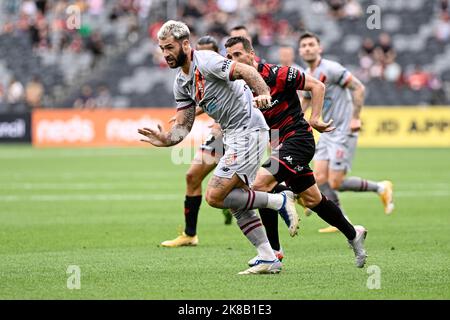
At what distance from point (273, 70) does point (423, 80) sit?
91.0ft

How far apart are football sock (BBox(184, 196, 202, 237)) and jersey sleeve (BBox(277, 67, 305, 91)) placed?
300cm

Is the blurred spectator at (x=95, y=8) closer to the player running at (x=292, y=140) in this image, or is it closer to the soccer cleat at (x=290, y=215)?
the player running at (x=292, y=140)

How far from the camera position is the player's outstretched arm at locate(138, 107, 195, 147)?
916 cm

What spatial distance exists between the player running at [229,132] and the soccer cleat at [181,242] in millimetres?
2627

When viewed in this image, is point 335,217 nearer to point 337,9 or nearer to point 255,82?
point 255,82

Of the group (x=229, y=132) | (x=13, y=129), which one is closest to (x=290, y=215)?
(x=229, y=132)

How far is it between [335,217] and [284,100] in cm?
129

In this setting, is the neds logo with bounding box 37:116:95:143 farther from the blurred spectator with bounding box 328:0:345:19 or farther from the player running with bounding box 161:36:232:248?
the player running with bounding box 161:36:232:248

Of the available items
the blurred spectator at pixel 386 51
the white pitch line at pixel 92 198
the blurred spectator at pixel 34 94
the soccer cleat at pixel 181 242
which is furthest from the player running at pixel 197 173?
the blurred spectator at pixel 34 94

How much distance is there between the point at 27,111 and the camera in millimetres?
36750

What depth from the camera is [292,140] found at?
9711 millimetres
